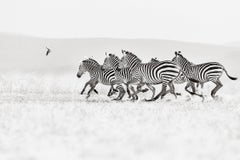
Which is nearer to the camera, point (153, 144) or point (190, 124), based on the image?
point (153, 144)

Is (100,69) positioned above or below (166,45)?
below

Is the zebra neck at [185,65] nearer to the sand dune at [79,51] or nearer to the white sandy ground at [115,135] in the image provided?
the white sandy ground at [115,135]

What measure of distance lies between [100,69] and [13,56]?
34123 millimetres

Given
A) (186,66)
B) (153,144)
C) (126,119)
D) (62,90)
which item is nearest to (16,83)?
(62,90)

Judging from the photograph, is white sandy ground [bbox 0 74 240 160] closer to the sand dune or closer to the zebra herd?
the zebra herd

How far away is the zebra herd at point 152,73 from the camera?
18031 millimetres

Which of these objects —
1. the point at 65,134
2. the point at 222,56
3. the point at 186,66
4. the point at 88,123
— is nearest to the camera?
the point at 65,134

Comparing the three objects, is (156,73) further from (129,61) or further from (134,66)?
(129,61)

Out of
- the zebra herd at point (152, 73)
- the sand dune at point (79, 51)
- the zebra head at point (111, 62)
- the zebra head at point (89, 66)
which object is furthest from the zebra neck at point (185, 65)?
the sand dune at point (79, 51)

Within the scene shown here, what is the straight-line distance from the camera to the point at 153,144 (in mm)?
7438

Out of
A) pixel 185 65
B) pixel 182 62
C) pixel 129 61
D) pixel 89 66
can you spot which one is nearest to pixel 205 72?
pixel 185 65

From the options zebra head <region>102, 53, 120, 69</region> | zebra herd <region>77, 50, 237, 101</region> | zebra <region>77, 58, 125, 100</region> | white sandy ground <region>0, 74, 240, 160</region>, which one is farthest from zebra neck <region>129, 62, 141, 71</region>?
white sandy ground <region>0, 74, 240, 160</region>

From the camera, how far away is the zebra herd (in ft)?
59.2

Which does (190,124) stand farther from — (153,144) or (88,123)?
(153,144)
